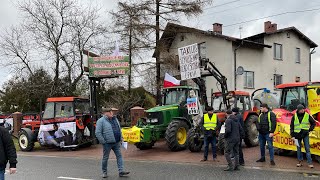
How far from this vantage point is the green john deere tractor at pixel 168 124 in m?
14.5

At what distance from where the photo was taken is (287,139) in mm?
12344

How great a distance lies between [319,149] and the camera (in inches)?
438

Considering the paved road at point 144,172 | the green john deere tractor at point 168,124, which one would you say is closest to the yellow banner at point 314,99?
the paved road at point 144,172

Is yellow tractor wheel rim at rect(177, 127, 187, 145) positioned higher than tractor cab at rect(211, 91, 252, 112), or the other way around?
tractor cab at rect(211, 91, 252, 112)

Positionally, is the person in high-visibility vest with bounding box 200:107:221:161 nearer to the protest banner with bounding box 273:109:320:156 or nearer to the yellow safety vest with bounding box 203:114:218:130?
the yellow safety vest with bounding box 203:114:218:130

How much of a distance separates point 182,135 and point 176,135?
0.61 meters

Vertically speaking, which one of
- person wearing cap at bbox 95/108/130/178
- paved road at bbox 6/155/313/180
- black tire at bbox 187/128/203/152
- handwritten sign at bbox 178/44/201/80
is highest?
handwritten sign at bbox 178/44/201/80

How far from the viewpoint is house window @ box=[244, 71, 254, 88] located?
31420 mm

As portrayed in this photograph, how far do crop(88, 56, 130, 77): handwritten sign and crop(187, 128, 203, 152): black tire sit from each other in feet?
19.4

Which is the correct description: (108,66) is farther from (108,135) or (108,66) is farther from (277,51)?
(277,51)

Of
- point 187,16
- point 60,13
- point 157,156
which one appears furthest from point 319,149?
point 60,13

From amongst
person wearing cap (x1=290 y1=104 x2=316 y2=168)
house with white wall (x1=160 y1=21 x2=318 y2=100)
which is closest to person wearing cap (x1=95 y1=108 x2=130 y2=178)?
person wearing cap (x1=290 y1=104 x2=316 y2=168)

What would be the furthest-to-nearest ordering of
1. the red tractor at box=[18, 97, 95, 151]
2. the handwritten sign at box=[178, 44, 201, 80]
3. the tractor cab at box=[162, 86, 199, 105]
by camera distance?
the red tractor at box=[18, 97, 95, 151]
the tractor cab at box=[162, 86, 199, 105]
the handwritten sign at box=[178, 44, 201, 80]

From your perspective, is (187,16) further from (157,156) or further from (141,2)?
(157,156)
